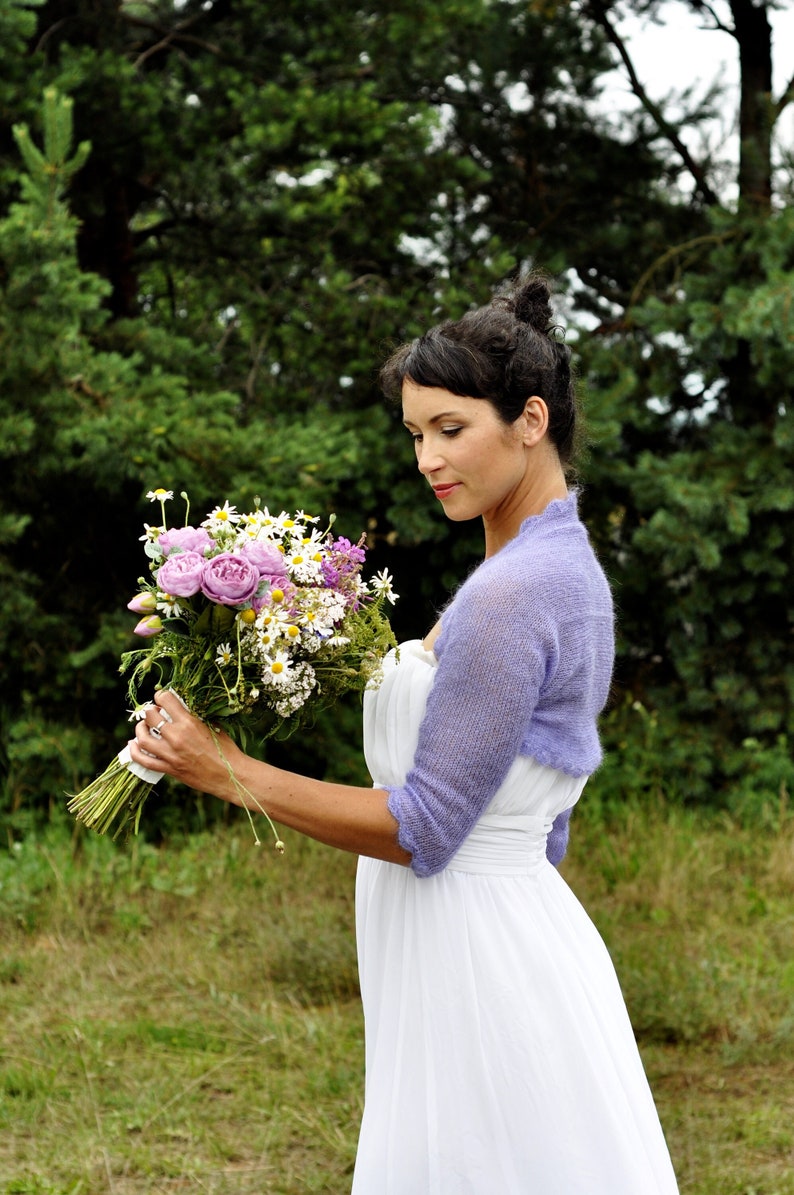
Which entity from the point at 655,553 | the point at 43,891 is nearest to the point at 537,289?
the point at 43,891

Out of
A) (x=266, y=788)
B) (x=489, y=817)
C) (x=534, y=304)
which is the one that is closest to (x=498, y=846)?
(x=489, y=817)

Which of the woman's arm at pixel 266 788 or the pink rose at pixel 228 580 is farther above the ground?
the pink rose at pixel 228 580

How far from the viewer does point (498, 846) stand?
2150mm

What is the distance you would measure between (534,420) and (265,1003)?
3141 mm

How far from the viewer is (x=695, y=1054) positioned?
172 inches

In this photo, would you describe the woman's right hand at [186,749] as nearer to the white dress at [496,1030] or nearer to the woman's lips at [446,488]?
the white dress at [496,1030]

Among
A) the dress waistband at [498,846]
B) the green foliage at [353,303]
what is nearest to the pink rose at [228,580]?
the dress waistband at [498,846]

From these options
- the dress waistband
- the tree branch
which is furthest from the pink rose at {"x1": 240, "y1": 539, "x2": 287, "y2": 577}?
the tree branch

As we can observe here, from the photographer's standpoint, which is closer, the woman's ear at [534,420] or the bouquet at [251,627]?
the bouquet at [251,627]

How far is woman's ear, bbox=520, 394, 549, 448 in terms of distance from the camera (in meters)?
2.13

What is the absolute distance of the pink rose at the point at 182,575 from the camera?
1964 millimetres

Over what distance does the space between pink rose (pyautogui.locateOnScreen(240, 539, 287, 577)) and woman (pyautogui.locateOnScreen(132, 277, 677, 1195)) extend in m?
0.25

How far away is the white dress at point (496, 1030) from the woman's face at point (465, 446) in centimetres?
30

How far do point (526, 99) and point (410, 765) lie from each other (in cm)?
681
